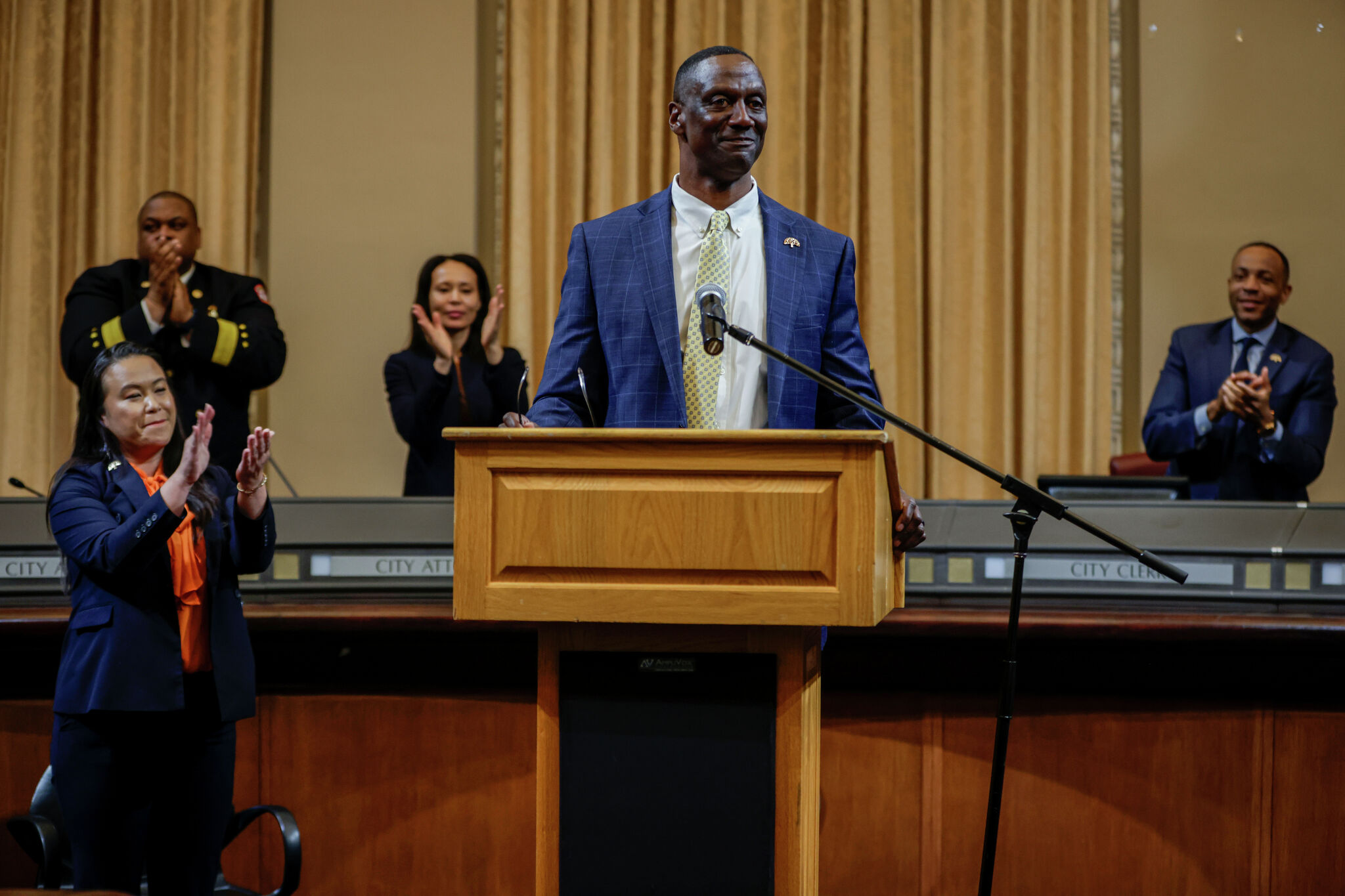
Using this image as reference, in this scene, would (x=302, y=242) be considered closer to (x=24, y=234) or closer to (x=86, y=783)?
(x=24, y=234)

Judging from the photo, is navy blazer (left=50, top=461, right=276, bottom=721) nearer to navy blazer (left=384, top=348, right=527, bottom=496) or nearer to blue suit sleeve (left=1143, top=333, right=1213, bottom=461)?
navy blazer (left=384, top=348, right=527, bottom=496)

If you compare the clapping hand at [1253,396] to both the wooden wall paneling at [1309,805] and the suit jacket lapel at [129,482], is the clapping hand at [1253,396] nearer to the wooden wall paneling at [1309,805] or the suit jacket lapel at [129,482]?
the wooden wall paneling at [1309,805]

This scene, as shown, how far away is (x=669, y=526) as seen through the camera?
149cm

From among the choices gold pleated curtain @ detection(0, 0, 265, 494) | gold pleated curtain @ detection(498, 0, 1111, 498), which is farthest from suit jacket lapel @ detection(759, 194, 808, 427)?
gold pleated curtain @ detection(0, 0, 265, 494)

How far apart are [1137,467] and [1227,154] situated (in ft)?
5.67

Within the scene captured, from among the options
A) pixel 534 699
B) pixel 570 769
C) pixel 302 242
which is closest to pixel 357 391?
pixel 302 242

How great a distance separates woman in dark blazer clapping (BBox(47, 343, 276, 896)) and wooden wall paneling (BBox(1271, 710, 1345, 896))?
2119 millimetres

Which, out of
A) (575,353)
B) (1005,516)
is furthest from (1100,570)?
(575,353)

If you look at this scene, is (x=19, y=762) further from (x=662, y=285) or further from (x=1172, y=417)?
(x=1172, y=417)

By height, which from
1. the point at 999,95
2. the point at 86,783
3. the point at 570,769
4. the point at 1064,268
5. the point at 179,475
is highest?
the point at 999,95

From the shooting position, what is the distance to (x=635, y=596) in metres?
1.49

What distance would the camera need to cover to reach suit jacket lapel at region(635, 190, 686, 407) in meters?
1.85

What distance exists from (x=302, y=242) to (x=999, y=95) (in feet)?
9.64

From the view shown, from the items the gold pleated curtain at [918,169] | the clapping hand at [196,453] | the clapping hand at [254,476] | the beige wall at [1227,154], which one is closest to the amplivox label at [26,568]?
the clapping hand at [254,476]
